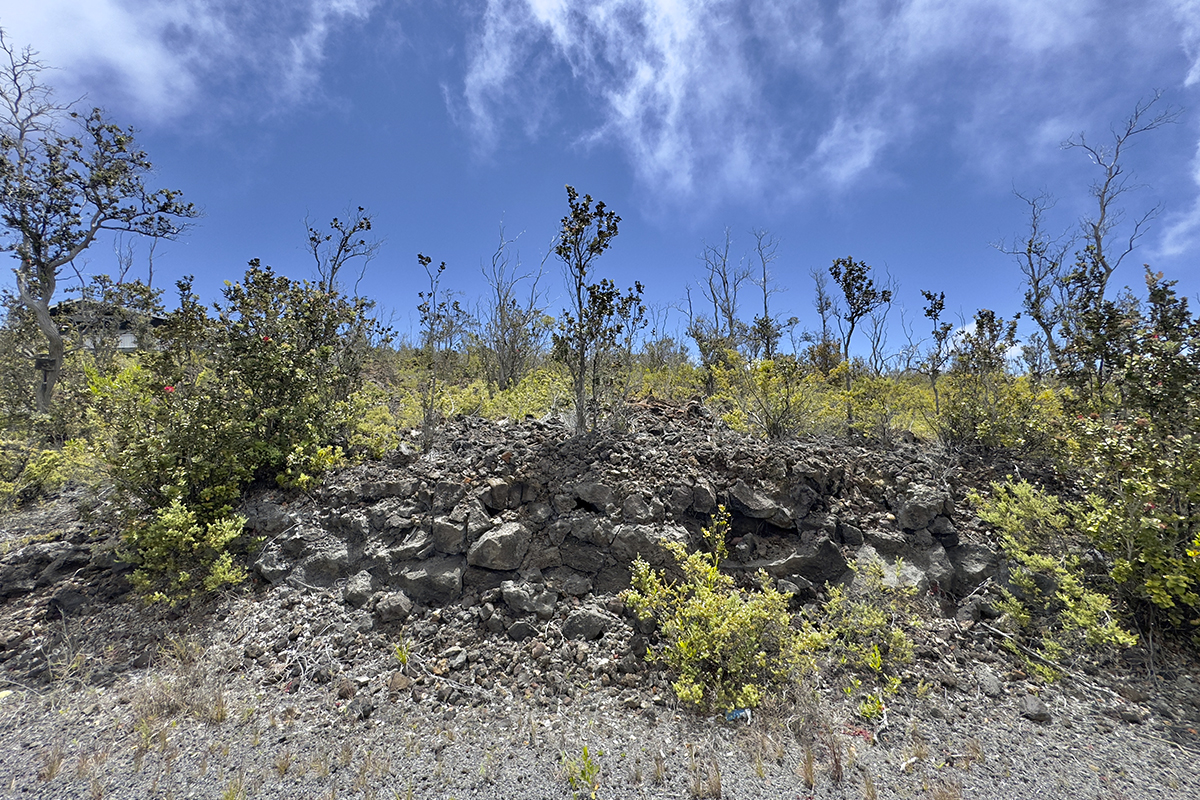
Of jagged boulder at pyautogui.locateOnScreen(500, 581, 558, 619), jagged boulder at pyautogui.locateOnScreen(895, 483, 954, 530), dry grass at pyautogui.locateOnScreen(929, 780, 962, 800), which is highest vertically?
jagged boulder at pyautogui.locateOnScreen(895, 483, 954, 530)

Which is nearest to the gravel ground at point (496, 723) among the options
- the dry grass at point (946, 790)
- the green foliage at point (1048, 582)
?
the dry grass at point (946, 790)

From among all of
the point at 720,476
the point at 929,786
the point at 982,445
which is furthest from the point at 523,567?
the point at 982,445

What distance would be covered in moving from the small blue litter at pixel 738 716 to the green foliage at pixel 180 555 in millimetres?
4173

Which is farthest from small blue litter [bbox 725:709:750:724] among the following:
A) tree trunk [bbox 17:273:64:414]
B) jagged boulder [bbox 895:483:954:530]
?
tree trunk [bbox 17:273:64:414]

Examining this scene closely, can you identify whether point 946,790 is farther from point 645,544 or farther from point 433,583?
point 433,583

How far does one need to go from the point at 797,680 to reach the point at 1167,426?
350 cm

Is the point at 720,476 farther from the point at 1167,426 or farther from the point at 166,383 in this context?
the point at 166,383

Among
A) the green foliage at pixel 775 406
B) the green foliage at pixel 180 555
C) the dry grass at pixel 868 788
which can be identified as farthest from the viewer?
the green foliage at pixel 775 406

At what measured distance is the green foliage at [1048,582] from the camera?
3049 millimetres

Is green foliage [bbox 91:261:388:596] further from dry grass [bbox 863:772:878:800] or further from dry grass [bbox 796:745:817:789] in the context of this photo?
dry grass [bbox 863:772:878:800]

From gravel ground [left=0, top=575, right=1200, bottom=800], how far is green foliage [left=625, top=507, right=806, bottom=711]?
0.17 meters

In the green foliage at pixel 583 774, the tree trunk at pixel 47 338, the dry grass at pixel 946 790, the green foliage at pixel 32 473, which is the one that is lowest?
the dry grass at pixel 946 790

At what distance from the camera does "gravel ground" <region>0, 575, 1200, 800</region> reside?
234 centimetres

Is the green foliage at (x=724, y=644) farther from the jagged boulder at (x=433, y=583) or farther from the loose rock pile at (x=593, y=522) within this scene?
the jagged boulder at (x=433, y=583)
